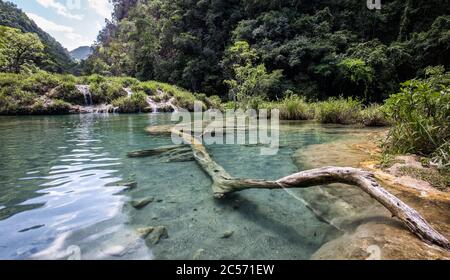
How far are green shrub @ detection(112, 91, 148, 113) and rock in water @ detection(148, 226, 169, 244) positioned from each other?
18.0m

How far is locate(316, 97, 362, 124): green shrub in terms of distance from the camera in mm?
9484

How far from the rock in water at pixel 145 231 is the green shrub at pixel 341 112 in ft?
29.6

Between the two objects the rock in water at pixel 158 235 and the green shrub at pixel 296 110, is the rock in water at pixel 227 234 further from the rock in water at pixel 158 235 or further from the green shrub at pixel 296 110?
Result: the green shrub at pixel 296 110

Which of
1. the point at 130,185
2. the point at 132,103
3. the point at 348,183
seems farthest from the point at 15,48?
the point at 348,183

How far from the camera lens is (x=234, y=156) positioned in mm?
5008

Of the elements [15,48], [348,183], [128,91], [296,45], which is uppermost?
[15,48]

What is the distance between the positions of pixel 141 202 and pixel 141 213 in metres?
0.25

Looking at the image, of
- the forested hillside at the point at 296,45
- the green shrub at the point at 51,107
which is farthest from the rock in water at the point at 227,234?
the green shrub at the point at 51,107

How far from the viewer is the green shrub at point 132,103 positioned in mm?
18636

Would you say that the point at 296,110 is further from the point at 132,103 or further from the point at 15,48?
the point at 15,48

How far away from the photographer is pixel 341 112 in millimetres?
9586

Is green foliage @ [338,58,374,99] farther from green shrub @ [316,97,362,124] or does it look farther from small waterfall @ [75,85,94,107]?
small waterfall @ [75,85,94,107]
